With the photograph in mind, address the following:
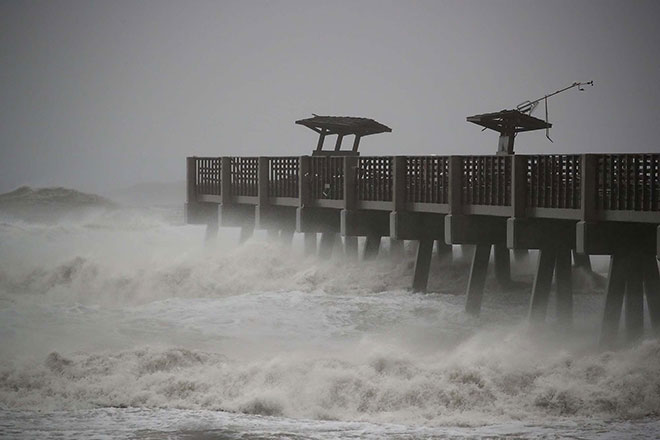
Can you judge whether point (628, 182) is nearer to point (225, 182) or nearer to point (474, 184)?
point (474, 184)

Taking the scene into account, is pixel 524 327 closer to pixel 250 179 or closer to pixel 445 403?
pixel 445 403

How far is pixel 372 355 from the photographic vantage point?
2275 cm

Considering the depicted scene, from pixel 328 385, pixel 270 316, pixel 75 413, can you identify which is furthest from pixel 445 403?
pixel 270 316

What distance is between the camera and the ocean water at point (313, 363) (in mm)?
18844


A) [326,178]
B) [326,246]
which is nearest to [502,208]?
[326,178]

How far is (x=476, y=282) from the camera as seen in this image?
84.9ft

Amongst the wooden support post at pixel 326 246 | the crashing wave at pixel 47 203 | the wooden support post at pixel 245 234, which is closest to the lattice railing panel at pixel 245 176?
the wooden support post at pixel 326 246

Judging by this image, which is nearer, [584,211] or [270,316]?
[584,211]

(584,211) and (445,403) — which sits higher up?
(584,211)

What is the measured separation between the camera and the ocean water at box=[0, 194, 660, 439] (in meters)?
18.8

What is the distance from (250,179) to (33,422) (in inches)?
521

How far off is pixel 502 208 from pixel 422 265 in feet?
20.6

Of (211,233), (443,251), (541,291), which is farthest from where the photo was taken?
(211,233)

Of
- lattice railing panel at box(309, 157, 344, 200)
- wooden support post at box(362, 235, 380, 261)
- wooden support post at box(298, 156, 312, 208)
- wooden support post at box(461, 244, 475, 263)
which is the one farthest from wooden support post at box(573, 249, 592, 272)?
wooden support post at box(298, 156, 312, 208)
